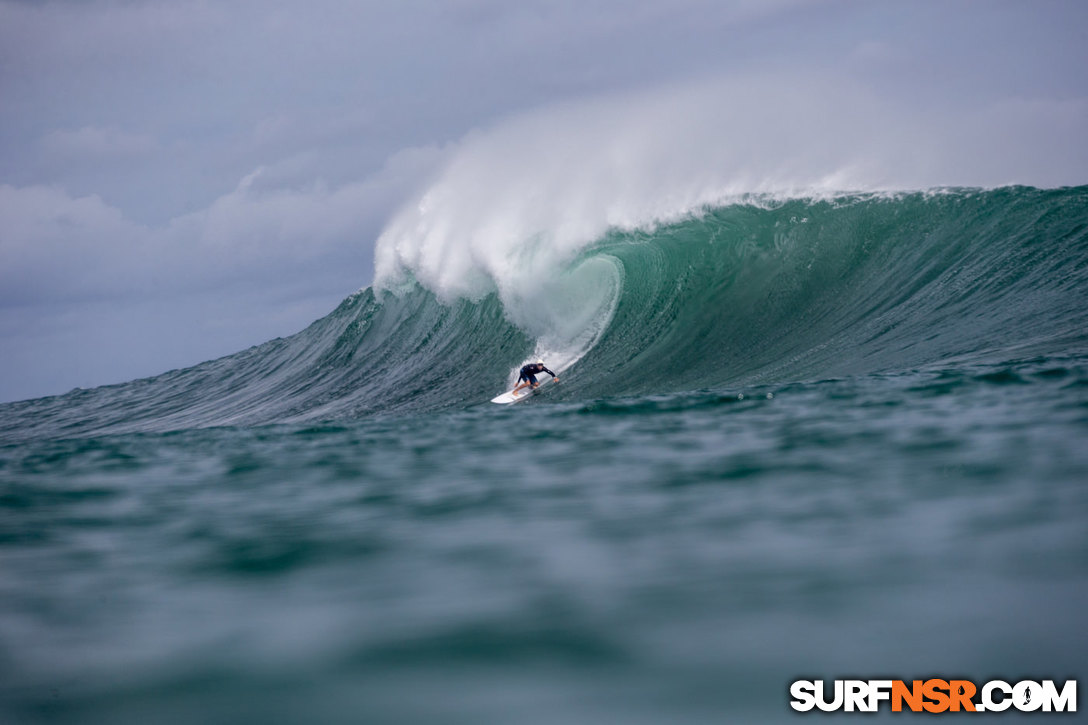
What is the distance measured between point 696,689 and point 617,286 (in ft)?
48.4

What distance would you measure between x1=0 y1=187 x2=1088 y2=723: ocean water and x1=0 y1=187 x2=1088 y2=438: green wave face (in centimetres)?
65

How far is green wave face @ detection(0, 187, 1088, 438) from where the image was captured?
11.5m

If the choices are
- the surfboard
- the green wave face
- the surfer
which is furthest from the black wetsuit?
the green wave face

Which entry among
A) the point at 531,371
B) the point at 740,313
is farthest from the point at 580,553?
the point at 740,313

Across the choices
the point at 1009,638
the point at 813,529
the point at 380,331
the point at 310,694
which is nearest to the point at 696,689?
the point at 1009,638

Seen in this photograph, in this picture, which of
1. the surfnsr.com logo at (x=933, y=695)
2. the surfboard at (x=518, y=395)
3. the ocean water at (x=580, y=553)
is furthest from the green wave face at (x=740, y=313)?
the surfnsr.com logo at (x=933, y=695)

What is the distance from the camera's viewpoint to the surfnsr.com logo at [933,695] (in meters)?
2.18

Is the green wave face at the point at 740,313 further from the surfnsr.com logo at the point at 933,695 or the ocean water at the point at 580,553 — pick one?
the surfnsr.com logo at the point at 933,695

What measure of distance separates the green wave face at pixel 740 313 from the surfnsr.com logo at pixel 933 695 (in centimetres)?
737

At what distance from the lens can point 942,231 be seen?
14.9m

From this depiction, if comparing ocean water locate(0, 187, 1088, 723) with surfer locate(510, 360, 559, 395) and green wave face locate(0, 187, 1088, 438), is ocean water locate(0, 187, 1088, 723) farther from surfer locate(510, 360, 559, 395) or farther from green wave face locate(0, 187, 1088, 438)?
surfer locate(510, 360, 559, 395)

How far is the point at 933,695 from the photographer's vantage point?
7.42 ft

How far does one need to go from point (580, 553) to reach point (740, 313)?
1180cm

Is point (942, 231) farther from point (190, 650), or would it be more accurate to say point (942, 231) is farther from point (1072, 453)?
point (190, 650)
